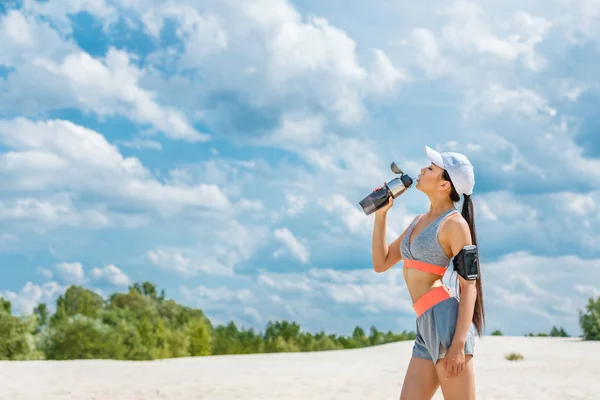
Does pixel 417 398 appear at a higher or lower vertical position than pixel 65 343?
lower

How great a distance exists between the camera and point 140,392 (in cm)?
1215

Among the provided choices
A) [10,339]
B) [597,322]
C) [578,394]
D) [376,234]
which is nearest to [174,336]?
[10,339]

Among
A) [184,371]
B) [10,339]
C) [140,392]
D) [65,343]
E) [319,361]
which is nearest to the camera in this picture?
[140,392]

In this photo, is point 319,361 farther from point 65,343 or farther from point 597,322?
point 65,343

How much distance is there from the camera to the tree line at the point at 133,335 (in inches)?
1264

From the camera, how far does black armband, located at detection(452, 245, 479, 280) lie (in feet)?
12.8

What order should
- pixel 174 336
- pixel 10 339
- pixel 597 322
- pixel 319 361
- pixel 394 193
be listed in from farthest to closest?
pixel 174 336 < pixel 10 339 < pixel 597 322 < pixel 319 361 < pixel 394 193

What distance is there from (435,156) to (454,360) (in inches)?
43.6

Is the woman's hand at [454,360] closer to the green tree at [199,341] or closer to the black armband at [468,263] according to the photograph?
the black armband at [468,263]

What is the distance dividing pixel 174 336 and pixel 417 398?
38.9 m

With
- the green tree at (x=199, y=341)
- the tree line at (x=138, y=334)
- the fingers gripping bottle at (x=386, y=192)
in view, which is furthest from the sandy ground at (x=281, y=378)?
the green tree at (x=199, y=341)

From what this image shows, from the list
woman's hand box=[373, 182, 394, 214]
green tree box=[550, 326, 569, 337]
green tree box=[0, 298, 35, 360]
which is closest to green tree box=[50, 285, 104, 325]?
green tree box=[0, 298, 35, 360]

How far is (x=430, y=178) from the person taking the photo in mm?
4148

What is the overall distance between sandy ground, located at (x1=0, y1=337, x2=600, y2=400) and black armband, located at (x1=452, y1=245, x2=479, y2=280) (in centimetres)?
731
